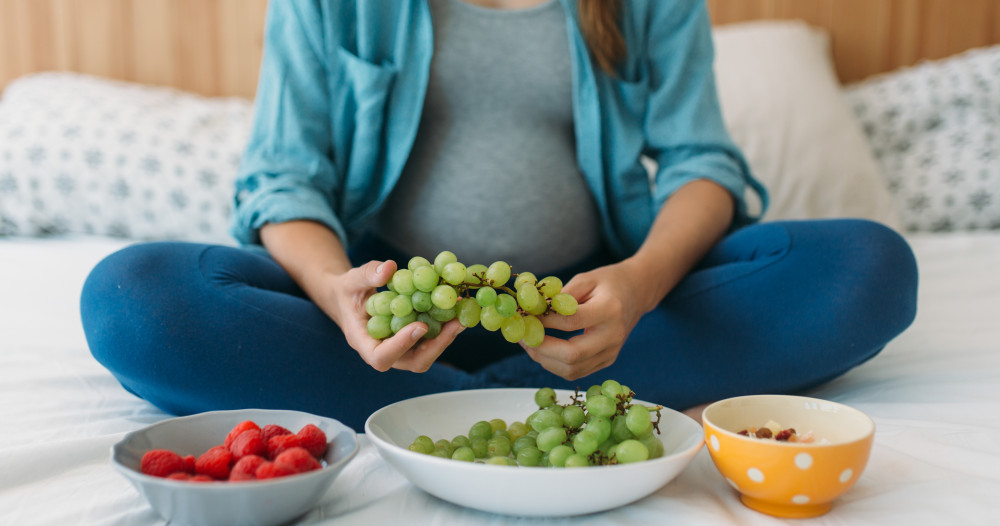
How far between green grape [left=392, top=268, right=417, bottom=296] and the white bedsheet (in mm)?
171

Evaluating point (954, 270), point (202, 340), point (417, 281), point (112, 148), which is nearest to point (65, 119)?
point (112, 148)

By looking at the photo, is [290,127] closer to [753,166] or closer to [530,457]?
[530,457]

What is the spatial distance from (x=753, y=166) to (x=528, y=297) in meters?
1.19

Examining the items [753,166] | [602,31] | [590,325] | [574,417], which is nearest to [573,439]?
[574,417]

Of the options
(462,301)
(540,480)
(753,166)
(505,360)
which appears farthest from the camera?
(753,166)

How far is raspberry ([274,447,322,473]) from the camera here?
0.52 meters

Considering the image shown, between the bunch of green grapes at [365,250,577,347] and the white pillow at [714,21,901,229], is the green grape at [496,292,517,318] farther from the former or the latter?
the white pillow at [714,21,901,229]

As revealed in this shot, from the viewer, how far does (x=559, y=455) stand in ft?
1.86

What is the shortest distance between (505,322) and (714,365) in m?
0.36

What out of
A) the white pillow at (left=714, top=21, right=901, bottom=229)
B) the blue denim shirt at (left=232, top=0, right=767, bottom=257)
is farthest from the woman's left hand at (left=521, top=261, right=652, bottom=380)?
the white pillow at (left=714, top=21, right=901, bottom=229)

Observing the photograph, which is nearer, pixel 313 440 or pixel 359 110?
pixel 313 440

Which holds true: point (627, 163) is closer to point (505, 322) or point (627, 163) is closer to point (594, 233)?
point (594, 233)

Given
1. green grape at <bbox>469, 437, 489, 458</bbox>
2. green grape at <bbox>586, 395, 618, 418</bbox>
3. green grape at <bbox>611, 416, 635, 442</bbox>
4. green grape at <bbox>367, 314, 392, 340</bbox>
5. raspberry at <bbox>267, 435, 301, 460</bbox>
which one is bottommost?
green grape at <bbox>469, 437, 489, 458</bbox>

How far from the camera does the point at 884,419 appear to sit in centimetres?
78
